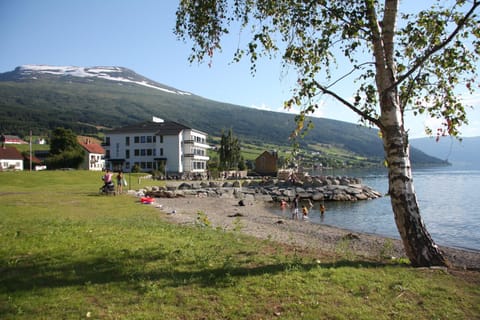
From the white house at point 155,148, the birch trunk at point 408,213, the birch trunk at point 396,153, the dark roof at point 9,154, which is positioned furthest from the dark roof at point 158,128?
the birch trunk at point 408,213

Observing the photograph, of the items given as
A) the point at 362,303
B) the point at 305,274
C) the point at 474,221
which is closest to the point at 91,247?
the point at 305,274

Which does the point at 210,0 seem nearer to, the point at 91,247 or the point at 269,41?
the point at 269,41

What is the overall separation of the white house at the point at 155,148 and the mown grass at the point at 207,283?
260ft

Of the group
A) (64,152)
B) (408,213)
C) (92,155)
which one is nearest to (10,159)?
(92,155)

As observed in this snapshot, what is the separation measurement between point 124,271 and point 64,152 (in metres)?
85.1

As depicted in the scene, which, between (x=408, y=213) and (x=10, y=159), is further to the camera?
(x=10, y=159)

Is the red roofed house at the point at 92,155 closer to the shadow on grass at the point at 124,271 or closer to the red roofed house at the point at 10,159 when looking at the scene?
the red roofed house at the point at 10,159

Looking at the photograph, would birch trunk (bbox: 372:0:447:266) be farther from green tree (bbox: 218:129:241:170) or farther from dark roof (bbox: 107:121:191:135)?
green tree (bbox: 218:129:241:170)

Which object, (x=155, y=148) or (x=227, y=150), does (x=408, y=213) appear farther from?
(x=227, y=150)

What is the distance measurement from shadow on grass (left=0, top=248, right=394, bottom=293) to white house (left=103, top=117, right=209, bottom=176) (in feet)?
263

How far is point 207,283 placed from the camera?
8.10 metres

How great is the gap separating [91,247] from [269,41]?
815 centimetres

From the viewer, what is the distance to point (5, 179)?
47625mm

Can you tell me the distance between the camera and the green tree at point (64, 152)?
8344 centimetres
